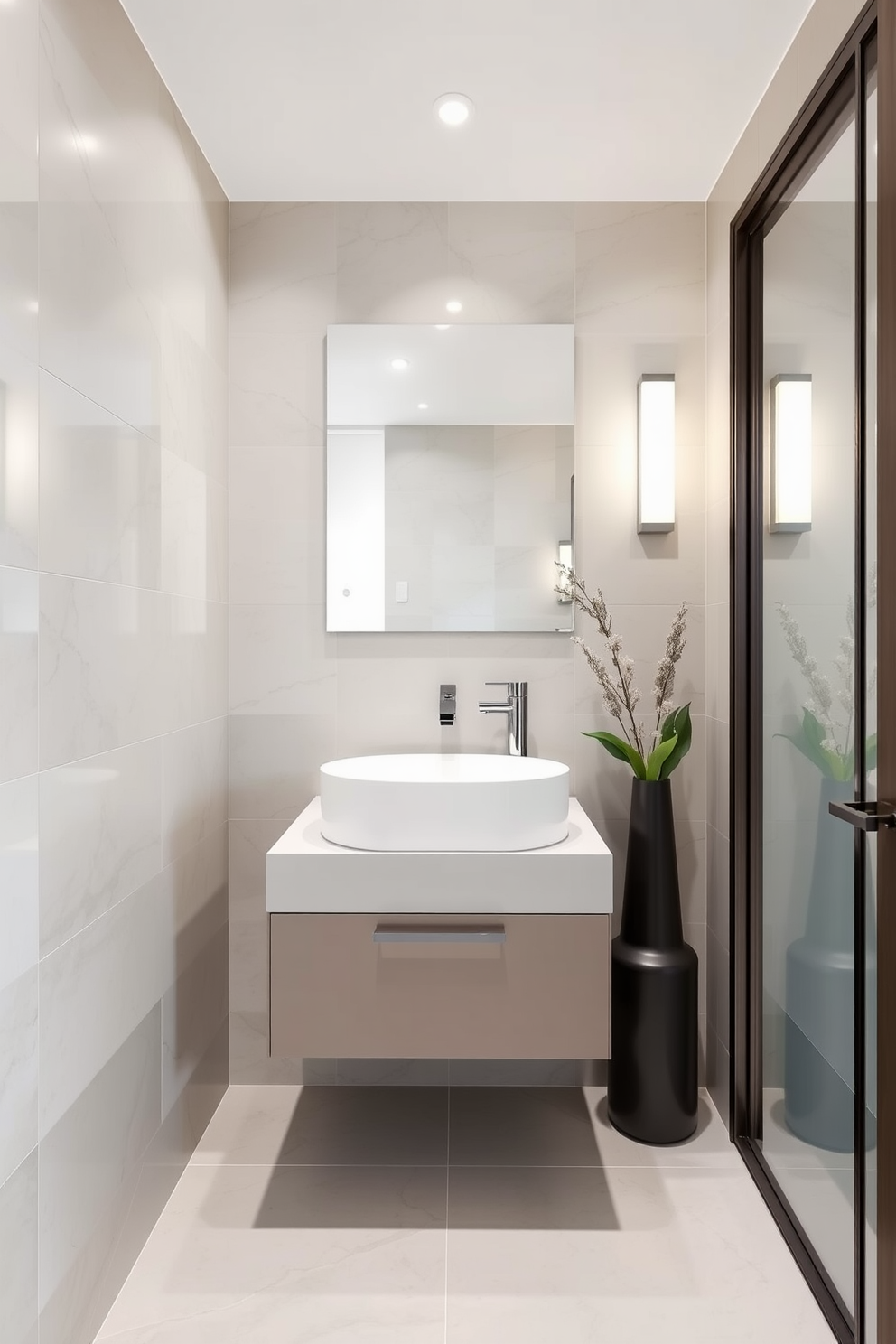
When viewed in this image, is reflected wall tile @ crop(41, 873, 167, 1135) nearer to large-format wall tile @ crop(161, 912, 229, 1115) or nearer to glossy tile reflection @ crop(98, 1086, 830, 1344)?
large-format wall tile @ crop(161, 912, 229, 1115)

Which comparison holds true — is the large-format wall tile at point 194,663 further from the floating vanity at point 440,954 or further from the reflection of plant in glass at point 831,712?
the reflection of plant in glass at point 831,712

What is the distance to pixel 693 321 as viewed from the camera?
2215 mm

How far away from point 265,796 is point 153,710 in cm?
61

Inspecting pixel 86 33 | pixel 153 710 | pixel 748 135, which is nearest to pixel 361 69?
pixel 86 33

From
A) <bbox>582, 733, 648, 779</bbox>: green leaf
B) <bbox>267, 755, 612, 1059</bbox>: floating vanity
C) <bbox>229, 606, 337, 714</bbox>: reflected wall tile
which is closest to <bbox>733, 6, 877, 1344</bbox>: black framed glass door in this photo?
<bbox>582, 733, 648, 779</bbox>: green leaf

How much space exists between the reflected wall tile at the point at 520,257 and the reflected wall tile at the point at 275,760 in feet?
3.98

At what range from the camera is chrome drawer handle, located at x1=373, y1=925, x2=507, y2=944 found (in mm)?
1593

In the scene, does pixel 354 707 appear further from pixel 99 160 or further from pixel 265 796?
pixel 99 160

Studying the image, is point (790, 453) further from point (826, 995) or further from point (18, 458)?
point (18, 458)

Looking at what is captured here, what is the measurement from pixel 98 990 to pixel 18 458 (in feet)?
2.86

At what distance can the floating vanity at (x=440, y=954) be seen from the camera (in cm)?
160

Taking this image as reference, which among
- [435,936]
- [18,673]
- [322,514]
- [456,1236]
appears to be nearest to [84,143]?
[18,673]

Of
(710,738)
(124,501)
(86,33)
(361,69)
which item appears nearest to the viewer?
(86,33)

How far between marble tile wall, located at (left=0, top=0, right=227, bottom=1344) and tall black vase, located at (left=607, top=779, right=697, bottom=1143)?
101 cm
